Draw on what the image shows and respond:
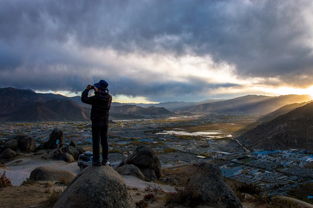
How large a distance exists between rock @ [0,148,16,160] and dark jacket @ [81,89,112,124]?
38.7m

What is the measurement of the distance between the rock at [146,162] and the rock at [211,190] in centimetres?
1607

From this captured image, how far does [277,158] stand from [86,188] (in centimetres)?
4374

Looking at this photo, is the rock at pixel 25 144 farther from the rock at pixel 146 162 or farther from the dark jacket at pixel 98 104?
the dark jacket at pixel 98 104

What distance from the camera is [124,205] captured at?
7848mm

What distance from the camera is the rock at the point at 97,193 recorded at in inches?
286

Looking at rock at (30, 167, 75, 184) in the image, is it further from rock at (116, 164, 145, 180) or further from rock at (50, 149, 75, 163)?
rock at (50, 149, 75, 163)

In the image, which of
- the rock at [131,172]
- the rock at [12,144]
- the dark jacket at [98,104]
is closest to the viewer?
the dark jacket at [98,104]

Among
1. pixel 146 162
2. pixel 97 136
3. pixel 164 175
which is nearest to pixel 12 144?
pixel 146 162

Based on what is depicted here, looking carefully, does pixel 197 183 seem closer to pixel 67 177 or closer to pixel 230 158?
pixel 67 177

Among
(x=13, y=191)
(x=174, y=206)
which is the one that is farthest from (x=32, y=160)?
(x=174, y=206)

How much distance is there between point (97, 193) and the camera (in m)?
7.39

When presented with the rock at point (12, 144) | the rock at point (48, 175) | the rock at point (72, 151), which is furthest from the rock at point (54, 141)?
the rock at point (48, 175)

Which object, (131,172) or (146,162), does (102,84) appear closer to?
(131,172)

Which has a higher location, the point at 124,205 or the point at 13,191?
the point at 124,205
